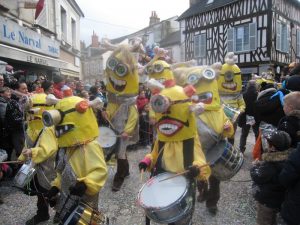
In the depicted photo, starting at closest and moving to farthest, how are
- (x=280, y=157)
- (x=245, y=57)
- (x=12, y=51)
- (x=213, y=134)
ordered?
(x=280, y=157)
(x=213, y=134)
(x=12, y=51)
(x=245, y=57)

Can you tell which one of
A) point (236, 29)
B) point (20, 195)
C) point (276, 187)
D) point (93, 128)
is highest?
point (236, 29)

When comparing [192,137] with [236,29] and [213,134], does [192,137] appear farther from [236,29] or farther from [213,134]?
[236,29]

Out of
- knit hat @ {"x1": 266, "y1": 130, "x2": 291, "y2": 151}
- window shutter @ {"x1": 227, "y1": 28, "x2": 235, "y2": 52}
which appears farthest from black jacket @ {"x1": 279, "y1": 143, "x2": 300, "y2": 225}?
window shutter @ {"x1": 227, "y1": 28, "x2": 235, "y2": 52}

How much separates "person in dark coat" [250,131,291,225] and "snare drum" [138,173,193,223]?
64 cm

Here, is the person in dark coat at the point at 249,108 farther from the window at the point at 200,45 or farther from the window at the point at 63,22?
the window at the point at 200,45

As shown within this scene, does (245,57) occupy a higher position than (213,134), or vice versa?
(245,57)

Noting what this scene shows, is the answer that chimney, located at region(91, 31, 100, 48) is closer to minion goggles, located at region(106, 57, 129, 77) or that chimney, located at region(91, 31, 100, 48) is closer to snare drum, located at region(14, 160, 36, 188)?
minion goggles, located at region(106, 57, 129, 77)

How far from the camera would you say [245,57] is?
19.7 meters

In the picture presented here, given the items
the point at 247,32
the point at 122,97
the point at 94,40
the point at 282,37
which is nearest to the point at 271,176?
the point at 122,97

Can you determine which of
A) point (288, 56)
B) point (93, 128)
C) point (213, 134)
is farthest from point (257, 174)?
point (288, 56)

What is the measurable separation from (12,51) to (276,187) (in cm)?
822

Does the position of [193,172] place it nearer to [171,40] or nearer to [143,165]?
[143,165]

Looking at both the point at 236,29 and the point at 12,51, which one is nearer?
the point at 12,51

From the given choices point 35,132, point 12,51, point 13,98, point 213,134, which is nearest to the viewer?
point 213,134
